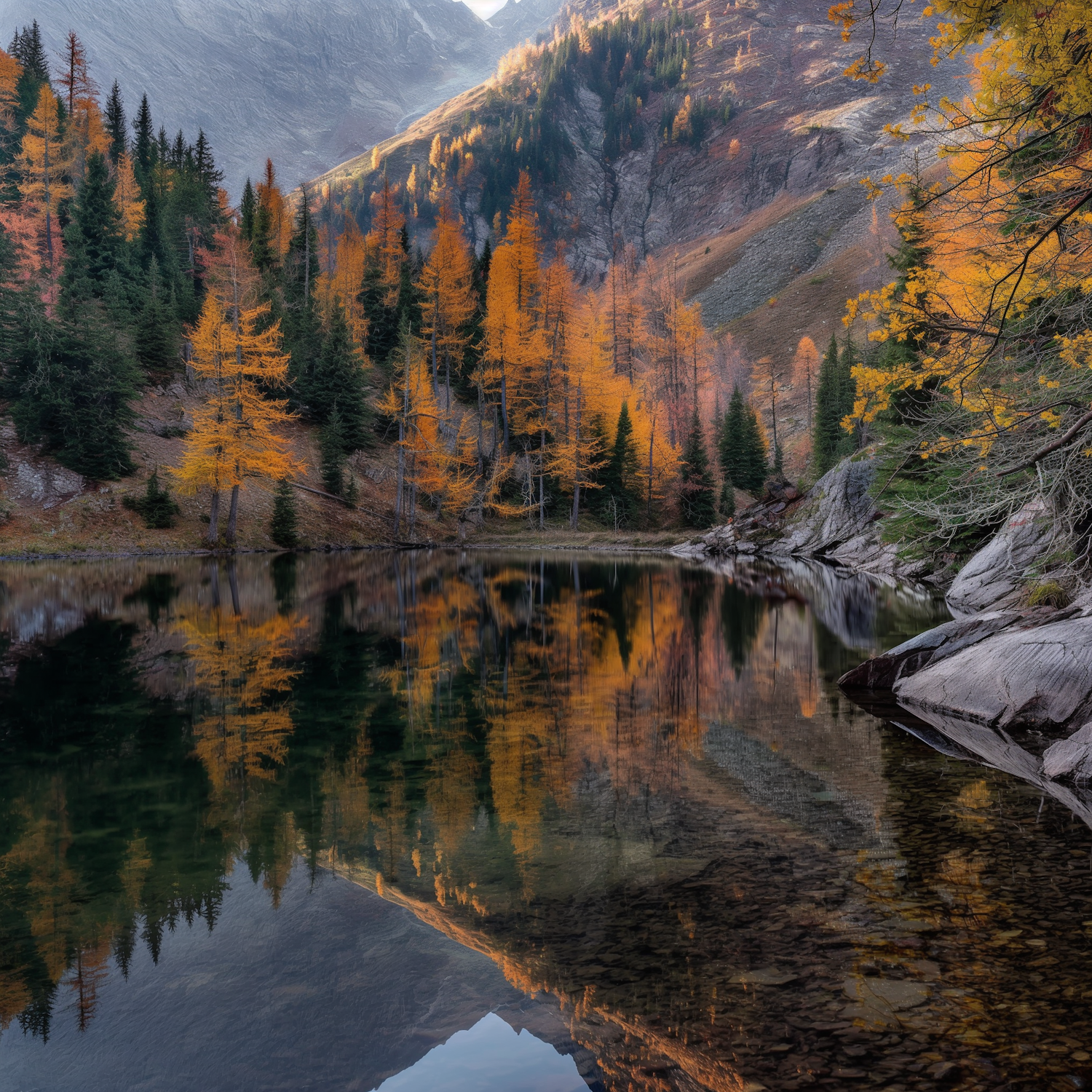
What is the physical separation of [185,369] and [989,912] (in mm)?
47363

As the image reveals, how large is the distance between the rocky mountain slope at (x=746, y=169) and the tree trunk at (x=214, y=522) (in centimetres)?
7244

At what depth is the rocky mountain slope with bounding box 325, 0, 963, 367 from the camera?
102812 millimetres

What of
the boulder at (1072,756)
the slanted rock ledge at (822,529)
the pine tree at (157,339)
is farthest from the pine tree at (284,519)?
the boulder at (1072,756)

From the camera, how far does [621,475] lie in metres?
50.6

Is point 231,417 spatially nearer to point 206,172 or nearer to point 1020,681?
point 1020,681

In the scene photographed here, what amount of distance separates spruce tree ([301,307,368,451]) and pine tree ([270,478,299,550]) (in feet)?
25.6

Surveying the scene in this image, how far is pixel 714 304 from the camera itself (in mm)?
106062

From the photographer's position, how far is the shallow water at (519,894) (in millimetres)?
3102

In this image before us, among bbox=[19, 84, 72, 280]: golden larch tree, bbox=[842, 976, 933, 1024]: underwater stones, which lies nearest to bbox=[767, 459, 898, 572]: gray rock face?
bbox=[842, 976, 933, 1024]: underwater stones

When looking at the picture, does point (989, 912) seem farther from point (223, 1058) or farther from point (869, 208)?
point (869, 208)

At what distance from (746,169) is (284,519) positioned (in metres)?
143

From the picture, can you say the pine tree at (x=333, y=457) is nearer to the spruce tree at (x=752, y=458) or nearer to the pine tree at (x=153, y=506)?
the pine tree at (x=153, y=506)

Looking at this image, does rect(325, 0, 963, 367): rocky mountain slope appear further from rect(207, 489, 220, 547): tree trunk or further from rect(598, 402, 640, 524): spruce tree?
rect(207, 489, 220, 547): tree trunk

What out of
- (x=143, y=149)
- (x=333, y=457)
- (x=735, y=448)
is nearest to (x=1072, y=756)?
(x=333, y=457)
